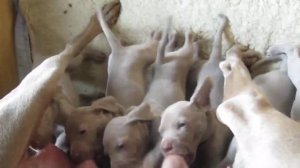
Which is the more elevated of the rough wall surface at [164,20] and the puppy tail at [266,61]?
the rough wall surface at [164,20]

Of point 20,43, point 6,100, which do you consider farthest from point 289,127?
point 20,43

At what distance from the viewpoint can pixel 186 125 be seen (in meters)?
1.22

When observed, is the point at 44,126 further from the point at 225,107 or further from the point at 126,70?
the point at 225,107

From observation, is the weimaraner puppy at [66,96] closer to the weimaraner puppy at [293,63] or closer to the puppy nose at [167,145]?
the puppy nose at [167,145]

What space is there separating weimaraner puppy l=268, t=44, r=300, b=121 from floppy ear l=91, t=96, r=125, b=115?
336mm

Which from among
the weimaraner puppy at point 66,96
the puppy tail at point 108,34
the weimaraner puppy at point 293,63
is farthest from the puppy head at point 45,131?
the weimaraner puppy at point 293,63

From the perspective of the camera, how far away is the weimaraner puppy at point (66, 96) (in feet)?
4.40

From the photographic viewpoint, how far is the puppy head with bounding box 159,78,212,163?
46.8 inches

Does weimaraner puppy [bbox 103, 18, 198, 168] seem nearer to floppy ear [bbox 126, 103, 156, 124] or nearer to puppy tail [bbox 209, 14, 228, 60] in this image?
floppy ear [bbox 126, 103, 156, 124]

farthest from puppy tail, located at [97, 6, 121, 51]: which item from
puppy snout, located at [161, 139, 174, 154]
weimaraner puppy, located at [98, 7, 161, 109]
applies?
puppy snout, located at [161, 139, 174, 154]

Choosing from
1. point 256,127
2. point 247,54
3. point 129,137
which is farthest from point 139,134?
point 247,54

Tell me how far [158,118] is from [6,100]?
286mm

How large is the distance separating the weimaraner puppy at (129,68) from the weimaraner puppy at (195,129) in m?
0.19

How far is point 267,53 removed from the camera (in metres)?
1.47
